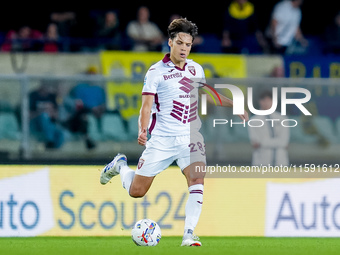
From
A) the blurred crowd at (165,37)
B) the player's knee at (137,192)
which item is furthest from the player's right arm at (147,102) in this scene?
the blurred crowd at (165,37)

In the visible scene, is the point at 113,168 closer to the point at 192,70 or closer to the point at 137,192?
the point at 137,192

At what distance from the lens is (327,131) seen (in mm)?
11664

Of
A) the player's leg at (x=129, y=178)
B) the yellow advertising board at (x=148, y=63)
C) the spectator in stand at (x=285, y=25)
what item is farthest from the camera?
the spectator in stand at (x=285, y=25)

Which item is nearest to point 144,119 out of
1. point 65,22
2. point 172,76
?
point 172,76

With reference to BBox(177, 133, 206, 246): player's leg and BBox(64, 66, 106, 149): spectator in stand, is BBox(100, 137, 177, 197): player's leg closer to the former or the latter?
BBox(177, 133, 206, 246): player's leg

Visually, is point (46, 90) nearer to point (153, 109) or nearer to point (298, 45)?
point (153, 109)

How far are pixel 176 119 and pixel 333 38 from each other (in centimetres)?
793

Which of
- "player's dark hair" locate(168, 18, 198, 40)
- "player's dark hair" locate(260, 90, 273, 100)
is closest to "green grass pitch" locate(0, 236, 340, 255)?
"player's dark hair" locate(168, 18, 198, 40)

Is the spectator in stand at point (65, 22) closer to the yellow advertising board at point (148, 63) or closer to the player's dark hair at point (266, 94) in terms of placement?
Result: the yellow advertising board at point (148, 63)

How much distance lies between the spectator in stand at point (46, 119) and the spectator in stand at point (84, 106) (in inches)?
6.3

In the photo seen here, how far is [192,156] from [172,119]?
0.41m

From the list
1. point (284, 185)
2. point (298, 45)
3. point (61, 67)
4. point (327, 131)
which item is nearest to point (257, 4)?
point (298, 45)

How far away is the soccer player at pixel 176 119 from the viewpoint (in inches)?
332

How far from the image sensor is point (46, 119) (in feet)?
36.3
